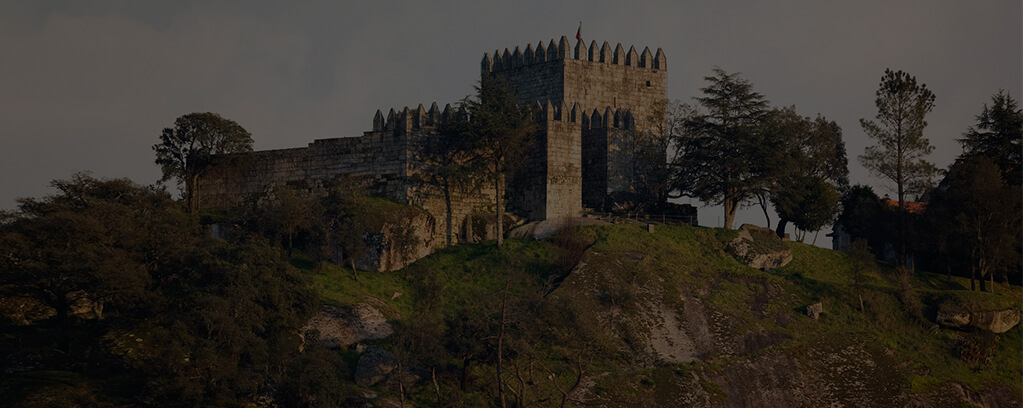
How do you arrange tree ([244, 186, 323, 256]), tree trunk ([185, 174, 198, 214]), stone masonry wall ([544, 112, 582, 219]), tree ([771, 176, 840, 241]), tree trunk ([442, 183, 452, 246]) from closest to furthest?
tree ([244, 186, 323, 256]) → tree trunk ([442, 183, 452, 246]) → stone masonry wall ([544, 112, 582, 219]) → tree trunk ([185, 174, 198, 214]) → tree ([771, 176, 840, 241])

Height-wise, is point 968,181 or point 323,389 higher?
point 968,181

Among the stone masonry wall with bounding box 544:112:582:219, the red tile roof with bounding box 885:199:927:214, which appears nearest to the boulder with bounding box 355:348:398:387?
the stone masonry wall with bounding box 544:112:582:219

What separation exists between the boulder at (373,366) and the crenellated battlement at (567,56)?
28.9 meters

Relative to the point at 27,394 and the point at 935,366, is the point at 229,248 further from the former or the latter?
Result: the point at 935,366

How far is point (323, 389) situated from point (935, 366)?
3074cm

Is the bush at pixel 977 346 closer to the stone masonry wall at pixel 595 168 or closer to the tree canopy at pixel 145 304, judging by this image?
the stone masonry wall at pixel 595 168

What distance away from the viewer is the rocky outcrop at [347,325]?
45562mm

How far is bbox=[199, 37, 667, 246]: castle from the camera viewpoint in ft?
196

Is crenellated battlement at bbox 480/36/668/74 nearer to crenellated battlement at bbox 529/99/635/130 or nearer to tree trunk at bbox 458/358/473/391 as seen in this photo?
crenellated battlement at bbox 529/99/635/130

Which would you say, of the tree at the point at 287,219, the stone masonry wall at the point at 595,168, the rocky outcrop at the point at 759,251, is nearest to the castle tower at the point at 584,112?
the stone masonry wall at the point at 595,168

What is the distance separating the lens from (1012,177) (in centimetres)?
5941

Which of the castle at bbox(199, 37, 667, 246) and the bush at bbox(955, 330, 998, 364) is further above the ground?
the castle at bbox(199, 37, 667, 246)

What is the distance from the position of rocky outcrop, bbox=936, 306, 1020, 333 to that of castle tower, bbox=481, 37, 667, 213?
19.0m

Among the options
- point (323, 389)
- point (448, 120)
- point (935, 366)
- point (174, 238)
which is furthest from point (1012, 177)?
point (174, 238)
